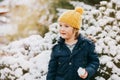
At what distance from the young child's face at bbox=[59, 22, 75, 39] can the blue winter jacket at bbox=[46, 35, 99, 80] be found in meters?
0.07

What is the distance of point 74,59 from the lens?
11.9 ft

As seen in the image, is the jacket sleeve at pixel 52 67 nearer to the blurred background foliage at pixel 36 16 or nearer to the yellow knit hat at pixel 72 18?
the yellow knit hat at pixel 72 18

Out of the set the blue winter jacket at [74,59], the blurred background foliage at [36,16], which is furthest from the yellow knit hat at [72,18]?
the blurred background foliage at [36,16]

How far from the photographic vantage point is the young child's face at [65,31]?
11.9ft

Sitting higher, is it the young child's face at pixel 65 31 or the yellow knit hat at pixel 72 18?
the yellow knit hat at pixel 72 18

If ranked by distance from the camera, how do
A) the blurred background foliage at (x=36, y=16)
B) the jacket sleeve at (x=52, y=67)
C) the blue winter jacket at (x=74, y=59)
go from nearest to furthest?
the blue winter jacket at (x=74, y=59), the jacket sleeve at (x=52, y=67), the blurred background foliage at (x=36, y=16)

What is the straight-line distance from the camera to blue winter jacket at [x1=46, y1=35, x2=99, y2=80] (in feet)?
11.9

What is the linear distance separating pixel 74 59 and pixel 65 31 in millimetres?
273

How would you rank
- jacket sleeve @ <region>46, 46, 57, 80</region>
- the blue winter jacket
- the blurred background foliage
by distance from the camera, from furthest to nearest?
the blurred background foliage, jacket sleeve @ <region>46, 46, 57, 80</region>, the blue winter jacket

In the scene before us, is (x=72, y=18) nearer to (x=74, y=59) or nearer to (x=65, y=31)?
(x=65, y=31)

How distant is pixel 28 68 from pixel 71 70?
3.38ft

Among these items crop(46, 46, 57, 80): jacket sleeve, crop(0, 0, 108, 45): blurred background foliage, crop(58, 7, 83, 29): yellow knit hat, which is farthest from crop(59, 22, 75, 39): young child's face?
crop(0, 0, 108, 45): blurred background foliage

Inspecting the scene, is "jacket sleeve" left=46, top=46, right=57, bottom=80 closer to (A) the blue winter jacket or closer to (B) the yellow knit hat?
(A) the blue winter jacket

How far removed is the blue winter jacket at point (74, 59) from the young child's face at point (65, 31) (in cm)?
7
